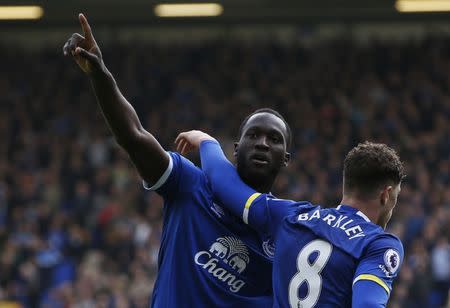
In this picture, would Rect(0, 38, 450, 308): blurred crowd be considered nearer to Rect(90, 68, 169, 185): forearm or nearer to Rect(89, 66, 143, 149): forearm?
Rect(90, 68, 169, 185): forearm

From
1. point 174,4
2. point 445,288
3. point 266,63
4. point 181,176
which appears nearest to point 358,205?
point 181,176

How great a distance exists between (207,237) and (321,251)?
1.88ft

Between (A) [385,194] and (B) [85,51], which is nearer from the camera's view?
(B) [85,51]

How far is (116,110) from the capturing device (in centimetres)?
407

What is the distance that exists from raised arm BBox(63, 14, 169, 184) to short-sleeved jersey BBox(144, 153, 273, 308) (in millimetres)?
94

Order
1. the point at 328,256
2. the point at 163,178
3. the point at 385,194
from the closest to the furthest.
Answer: the point at 328,256, the point at 385,194, the point at 163,178

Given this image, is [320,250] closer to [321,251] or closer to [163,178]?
[321,251]

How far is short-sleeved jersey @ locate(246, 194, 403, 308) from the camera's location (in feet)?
12.8

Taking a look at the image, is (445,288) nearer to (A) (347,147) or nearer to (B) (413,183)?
(B) (413,183)

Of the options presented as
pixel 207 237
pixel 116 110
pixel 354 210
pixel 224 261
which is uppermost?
pixel 116 110

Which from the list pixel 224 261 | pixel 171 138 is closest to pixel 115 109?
pixel 224 261

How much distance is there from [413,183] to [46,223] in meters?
5.87

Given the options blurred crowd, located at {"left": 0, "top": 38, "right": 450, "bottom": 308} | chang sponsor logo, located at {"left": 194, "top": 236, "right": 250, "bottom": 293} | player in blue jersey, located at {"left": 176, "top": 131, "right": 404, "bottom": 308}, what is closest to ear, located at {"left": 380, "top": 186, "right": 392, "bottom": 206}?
player in blue jersey, located at {"left": 176, "top": 131, "right": 404, "bottom": 308}

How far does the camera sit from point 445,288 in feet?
42.8
